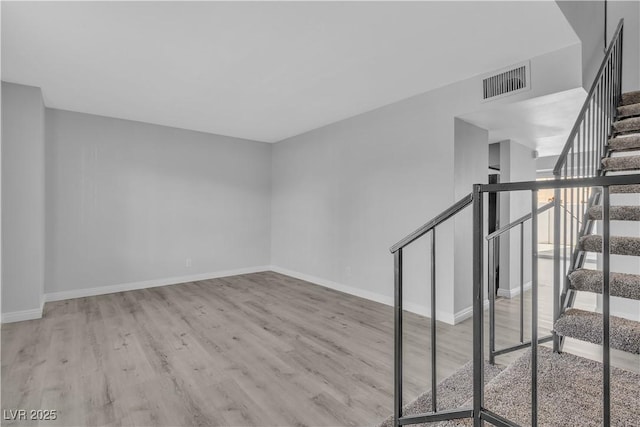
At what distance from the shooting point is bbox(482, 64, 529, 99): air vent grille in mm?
2934

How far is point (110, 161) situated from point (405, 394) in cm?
486

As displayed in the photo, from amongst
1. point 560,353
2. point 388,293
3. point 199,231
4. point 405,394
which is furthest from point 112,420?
point 199,231

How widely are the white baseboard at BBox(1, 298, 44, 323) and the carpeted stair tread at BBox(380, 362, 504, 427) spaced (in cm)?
393

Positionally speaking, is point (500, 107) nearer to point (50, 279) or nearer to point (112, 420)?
point (112, 420)

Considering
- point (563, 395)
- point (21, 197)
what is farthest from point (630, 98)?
point (21, 197)

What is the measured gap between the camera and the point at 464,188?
368 cm

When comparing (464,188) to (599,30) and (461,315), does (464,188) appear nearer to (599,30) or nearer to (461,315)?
(461,315)

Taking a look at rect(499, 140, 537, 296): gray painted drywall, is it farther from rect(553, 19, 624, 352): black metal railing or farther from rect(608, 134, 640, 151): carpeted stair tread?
rect(608, 134, 640, 151): carpeted stair tread

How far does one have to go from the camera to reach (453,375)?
7.75 ft

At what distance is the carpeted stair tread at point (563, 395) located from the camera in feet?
4.28

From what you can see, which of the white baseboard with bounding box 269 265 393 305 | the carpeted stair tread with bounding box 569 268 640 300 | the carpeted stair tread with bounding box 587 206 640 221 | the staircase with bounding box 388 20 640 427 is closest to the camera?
the staircase with bounding box 388 20 640 427

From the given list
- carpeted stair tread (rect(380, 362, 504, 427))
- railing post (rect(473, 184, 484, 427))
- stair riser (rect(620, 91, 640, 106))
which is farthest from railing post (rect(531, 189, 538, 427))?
stair riser (rect(620, 91, 640, 106))

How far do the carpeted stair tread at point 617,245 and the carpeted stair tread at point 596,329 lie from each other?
0.35m

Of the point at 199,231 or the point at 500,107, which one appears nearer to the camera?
the point at 500,107
